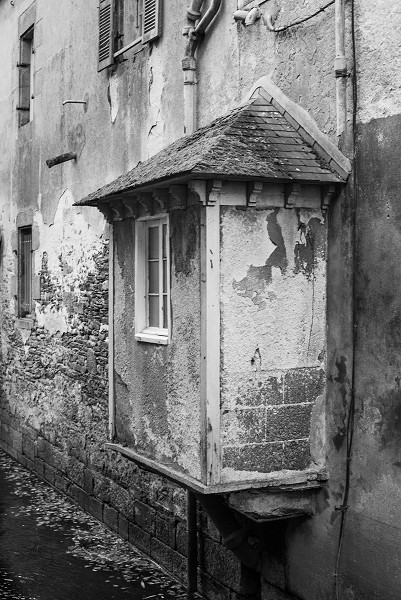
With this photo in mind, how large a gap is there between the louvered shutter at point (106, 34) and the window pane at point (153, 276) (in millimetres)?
3428

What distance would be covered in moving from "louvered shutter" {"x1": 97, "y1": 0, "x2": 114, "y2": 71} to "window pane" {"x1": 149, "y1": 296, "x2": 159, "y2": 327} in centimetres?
362

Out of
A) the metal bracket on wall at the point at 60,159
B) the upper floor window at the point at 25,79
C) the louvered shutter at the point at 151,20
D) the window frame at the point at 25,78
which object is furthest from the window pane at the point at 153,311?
the upper floor window at the point at 25,79

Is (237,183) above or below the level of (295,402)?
above

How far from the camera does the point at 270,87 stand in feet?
20.3

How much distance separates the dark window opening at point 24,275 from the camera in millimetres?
12938

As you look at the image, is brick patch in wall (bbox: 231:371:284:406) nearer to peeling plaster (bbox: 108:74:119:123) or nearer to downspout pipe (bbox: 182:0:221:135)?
downspout pipe (bbox: 182:0:221:135)

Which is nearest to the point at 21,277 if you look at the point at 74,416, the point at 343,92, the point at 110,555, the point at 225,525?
the point at 74,416

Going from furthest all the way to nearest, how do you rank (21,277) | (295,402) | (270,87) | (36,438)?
(21,277) → (36,438) → (270,87) → (295,402)

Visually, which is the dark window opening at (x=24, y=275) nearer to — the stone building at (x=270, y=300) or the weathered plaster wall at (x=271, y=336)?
the stone building at (x=270, y=300)

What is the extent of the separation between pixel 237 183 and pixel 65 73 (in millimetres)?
6060

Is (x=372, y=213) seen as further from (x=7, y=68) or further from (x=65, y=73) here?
(x=7, y=68)

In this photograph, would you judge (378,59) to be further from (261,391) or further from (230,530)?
(230,530)

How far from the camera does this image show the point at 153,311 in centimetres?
660

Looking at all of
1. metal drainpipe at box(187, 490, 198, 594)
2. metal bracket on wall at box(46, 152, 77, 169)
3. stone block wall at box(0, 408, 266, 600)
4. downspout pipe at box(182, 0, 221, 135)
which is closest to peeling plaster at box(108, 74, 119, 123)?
metal bracket on wall at box(46, 152, 77, 169)
